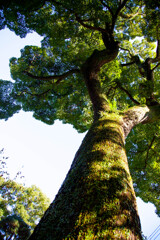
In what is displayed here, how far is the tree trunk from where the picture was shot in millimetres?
1265

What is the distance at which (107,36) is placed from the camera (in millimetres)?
7000

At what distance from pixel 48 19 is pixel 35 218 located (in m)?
20.9

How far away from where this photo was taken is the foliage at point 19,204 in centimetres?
1054

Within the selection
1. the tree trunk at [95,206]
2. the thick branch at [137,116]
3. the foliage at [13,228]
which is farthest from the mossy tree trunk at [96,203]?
the foliage at [13,228]

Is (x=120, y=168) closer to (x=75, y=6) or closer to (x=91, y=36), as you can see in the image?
(x=75, y=6)

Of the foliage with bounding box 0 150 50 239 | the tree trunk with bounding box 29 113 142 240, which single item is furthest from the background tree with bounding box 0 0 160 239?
the foliage with bounding box 0 150 50 239

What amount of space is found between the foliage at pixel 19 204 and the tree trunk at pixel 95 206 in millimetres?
8774

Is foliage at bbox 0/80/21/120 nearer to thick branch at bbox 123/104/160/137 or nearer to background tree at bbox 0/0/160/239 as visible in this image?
background tree at bbox 0/0/160/239

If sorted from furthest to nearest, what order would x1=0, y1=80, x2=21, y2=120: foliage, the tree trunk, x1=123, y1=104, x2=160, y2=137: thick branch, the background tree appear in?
x1=0, y1=80, x2=21, y2=120: foliage
x1=123, y1=104, x2=160, y2=137: thick branch
the background tree
the tree trunk

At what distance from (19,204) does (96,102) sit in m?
16.1

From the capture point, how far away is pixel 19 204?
50.1 ft

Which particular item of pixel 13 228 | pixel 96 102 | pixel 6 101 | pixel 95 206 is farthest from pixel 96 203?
pixel 13 228

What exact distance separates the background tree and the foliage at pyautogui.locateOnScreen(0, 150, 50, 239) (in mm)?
5830

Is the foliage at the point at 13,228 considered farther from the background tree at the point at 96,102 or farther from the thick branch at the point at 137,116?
the thick branch at the point at 137,116
